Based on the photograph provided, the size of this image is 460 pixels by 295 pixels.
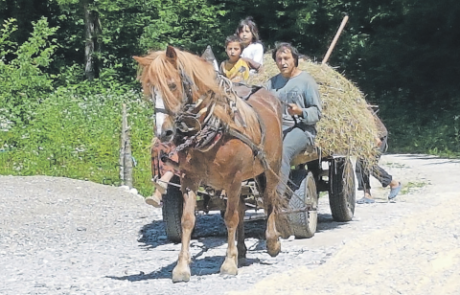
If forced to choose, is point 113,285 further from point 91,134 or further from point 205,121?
point 91,134

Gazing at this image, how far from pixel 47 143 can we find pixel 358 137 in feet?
23.5

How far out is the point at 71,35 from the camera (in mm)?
36094

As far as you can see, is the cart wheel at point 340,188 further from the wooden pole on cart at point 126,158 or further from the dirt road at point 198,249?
the wooden pole on cart at point 126,158

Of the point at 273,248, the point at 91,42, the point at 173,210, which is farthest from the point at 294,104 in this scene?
the point at 91,42

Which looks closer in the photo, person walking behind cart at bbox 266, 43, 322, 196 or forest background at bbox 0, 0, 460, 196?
person walking behind cart at bbox 266, 43, 322, 196

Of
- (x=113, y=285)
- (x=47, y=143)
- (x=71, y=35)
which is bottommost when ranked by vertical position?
(x=113, y=285)

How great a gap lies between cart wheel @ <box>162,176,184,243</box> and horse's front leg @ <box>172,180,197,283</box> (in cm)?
172

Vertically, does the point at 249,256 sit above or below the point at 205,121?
below

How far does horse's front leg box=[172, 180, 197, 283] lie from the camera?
775cm

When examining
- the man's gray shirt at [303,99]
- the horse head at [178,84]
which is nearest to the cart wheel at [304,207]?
the man's gray shirt at [303,99]

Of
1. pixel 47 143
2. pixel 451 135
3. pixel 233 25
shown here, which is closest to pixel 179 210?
pixel 47 143

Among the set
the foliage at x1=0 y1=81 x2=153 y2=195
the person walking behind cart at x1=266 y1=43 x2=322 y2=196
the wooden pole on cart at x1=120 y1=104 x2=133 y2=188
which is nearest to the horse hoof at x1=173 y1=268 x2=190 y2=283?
the person walking behind cart at x1=266 y1=43 x2=322 y2=196

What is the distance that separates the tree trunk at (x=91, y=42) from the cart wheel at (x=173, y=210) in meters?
24.6

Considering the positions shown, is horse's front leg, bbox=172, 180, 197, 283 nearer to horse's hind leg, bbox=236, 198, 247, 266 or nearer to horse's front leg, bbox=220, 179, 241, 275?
horse's front leg, bbox=220, 179, 241, 275
